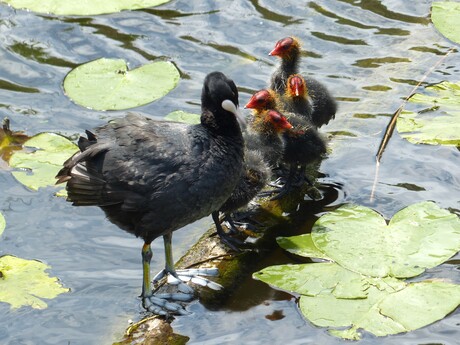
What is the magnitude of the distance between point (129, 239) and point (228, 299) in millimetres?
1086

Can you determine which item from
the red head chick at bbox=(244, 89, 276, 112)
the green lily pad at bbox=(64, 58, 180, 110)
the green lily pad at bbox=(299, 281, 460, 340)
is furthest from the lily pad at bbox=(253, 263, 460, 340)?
the green lily pad at bbox=(64, 58, 180, 110)

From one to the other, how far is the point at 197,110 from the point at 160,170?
90.5 inches

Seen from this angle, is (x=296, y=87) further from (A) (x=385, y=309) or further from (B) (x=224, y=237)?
(A) (x=385, y=309)

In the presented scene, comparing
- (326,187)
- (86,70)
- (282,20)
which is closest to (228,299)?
(326,187)

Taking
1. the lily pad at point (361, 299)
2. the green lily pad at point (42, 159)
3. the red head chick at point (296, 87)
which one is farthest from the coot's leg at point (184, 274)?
the red head chick at point (296, 87)

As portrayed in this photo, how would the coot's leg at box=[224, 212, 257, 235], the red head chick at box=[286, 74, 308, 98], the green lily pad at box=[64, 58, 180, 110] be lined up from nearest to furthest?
the coot's leg at box=[224, 212, 257, 235] → the red head chick at box=[286, 74, 308, 98] → the green lily pad at box=[64, 58, 180, 110]

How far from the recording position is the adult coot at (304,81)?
6113 millimetres

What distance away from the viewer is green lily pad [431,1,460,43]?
24.3 feet

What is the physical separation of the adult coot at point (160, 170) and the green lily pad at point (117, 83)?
1.77 metres

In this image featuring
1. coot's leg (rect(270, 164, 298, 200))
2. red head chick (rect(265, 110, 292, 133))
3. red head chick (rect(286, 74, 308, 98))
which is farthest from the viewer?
red head chick (rect(286, 74, 308, 98))

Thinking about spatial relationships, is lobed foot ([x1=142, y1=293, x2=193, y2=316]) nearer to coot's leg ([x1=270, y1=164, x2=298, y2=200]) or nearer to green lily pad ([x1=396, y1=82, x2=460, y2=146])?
coot's leg ([x1=270, y1=164, x2=298, y2=200])

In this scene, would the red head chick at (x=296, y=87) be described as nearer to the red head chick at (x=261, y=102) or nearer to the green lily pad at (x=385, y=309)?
the red head chick at (x=261, y=102)

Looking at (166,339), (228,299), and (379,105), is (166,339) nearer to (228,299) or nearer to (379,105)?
(228,299)

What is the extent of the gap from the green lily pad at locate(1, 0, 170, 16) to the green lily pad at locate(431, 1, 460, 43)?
2.58m
